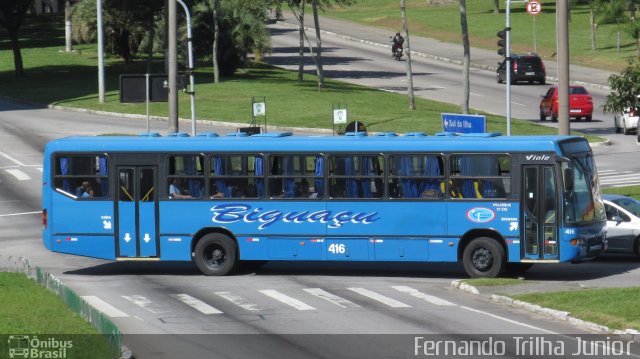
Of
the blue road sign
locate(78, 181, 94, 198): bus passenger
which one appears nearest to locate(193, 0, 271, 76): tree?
the blue road sign

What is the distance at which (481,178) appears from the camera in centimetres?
2705

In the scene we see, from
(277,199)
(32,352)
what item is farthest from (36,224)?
(32,352)

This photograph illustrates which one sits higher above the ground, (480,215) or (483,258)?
(480,215)

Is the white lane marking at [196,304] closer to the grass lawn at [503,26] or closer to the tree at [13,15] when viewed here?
the tree at [13,15]

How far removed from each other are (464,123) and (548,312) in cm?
1283

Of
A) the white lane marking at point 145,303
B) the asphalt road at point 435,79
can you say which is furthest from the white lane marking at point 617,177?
the white lane marking at point 145,303

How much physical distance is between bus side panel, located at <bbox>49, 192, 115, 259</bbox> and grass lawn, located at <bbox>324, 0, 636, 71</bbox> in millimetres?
63890

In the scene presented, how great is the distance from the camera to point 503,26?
10488 cm

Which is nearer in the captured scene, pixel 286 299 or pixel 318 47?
pixel 286 299

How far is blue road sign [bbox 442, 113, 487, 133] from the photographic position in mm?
33625

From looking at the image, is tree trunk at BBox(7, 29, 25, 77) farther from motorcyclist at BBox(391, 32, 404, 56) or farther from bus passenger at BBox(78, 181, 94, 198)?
bus passenger at BBox(78, 181, 94, 198)

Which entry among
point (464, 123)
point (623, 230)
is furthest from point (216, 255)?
point (623, 230)

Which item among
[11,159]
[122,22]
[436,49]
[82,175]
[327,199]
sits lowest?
[11,159]

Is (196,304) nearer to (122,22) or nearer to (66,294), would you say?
(66,294)
